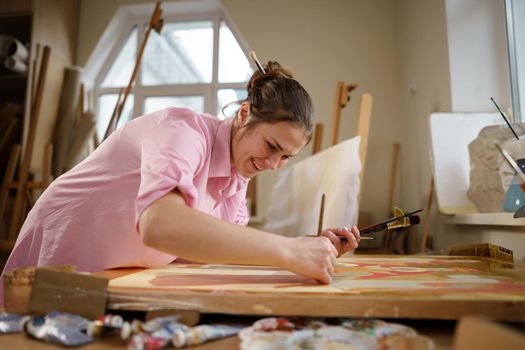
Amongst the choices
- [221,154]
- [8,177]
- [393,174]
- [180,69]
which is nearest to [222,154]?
[221,154]

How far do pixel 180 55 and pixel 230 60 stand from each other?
0.47 m

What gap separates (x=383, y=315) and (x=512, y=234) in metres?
0.96

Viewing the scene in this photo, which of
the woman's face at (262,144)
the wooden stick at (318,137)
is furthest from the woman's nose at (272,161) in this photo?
the wooden stick at (318,137)

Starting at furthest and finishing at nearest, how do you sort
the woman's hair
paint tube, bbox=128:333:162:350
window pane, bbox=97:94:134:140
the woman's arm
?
window pane, bbox=97:94:134:140 → the woman's hair → the woman's arm → paint tube, bbox=128:333:162:350

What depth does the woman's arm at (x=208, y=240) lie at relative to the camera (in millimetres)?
667

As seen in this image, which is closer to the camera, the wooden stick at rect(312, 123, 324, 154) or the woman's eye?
the woman's eye

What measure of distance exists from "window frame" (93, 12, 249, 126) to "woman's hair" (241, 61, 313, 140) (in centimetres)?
234

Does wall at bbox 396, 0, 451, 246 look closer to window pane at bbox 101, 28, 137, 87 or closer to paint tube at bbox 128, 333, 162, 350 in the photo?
paint tube at bbox 128, 333, 162, 350

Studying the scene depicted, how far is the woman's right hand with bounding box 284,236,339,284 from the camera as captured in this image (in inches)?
27.9

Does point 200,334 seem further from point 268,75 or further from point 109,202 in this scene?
point 268,75

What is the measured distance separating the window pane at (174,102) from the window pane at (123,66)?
12.4 inches

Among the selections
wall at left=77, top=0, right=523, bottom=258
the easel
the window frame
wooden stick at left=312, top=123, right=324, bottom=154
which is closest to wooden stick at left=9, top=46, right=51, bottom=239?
the easel

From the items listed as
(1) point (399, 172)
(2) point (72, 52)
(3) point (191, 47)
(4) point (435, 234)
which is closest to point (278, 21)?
(3) point (191, 47)

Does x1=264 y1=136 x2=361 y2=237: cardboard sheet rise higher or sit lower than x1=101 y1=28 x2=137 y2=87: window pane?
lower
